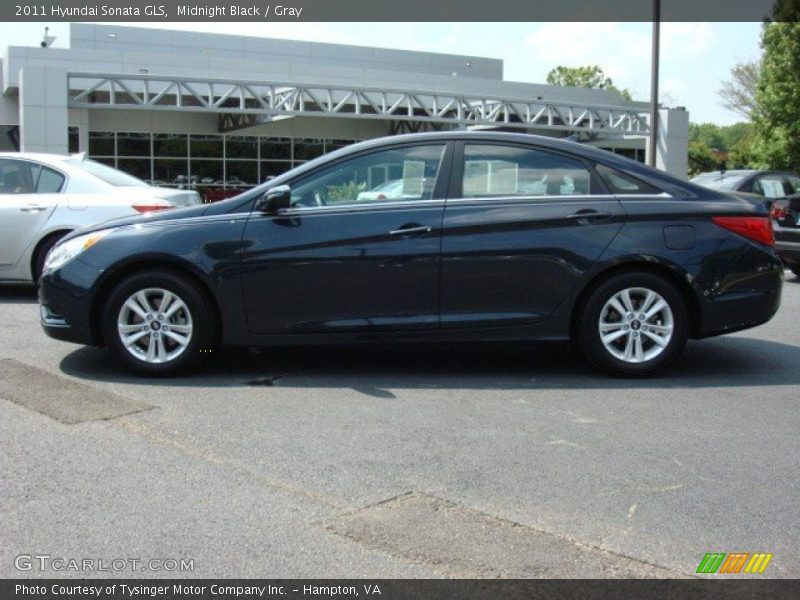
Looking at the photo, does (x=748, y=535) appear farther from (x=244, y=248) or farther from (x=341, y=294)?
(x=244, y=248)

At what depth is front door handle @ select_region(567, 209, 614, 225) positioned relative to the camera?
6.26 metres

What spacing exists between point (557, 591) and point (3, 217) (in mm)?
8178

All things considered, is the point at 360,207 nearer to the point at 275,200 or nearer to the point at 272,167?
the point at 275,200

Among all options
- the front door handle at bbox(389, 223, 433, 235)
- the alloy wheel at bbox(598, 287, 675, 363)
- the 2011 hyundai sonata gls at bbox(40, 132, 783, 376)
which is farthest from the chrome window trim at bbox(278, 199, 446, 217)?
the alloy wheel at bbox(598, 287, 675, 363)

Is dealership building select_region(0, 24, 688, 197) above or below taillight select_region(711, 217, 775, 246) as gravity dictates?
above

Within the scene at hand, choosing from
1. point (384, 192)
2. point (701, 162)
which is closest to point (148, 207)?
point (384, 192)

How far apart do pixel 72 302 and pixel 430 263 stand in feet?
8.14

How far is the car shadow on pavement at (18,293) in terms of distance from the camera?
979 cm

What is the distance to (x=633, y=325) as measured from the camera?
20.7ft

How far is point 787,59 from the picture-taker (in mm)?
31500

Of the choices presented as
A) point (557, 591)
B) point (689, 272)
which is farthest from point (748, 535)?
point (689, 272)

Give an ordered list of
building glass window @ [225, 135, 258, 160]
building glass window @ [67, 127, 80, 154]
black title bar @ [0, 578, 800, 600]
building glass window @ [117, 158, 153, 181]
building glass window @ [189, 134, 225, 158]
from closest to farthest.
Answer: black title bar @ [0, 578, 800, 600]
building glass window @ [67, 127, 80, 154]
building glass window @ [117, 158, 153, 181]
building glass window @ [189, 134, 225, 158]
building glass window @ [225, 135, 258, 160]

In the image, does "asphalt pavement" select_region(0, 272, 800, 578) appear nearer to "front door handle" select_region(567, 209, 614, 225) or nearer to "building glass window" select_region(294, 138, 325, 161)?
"front door handle" select_region(567, 209, 614, 225)

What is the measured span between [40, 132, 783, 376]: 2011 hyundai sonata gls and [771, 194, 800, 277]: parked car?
20.4 ft
